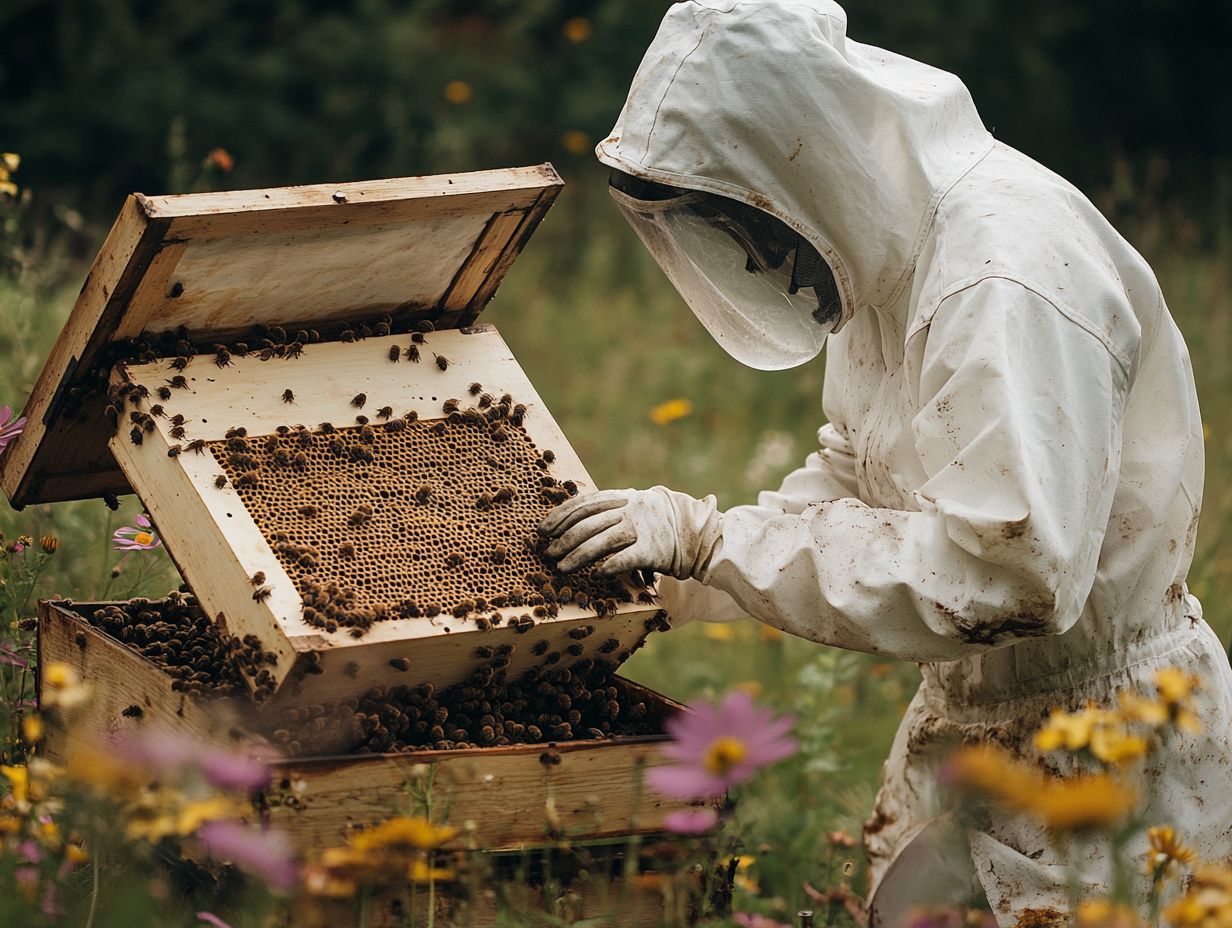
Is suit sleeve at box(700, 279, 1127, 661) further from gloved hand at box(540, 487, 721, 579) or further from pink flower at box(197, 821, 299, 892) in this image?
pink flower at box(197, 821, 299, 892)

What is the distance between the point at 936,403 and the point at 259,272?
1.48 m

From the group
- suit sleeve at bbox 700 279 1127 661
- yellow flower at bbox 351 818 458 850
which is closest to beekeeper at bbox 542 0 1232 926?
suit sleeve at bbox 700 279 1127 661

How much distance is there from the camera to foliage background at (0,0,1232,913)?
5449mm

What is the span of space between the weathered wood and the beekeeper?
1.41 feet

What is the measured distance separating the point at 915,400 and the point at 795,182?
1.81 ft

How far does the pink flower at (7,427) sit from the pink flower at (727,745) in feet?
6.51

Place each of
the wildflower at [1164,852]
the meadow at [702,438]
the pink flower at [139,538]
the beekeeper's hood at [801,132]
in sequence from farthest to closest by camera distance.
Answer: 1. the meadow at [702,438]
2. the pink flower at [139,538]
3. the beekeeper's hood at [801,132]
4. the wildflower at [1164,852]

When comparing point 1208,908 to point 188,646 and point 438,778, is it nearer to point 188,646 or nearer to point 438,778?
point 438,778

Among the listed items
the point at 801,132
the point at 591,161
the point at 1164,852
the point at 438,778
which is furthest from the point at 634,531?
the point at 591,161

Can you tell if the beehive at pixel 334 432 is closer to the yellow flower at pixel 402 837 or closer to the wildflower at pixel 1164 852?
the yellow flower at pixel 402 837

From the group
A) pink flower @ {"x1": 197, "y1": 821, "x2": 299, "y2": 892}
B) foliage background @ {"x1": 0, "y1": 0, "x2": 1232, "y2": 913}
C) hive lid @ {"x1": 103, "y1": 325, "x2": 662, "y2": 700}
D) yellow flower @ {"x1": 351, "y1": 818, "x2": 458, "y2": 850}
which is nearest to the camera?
pink flower @ {"x1": 197, "y1": 821, "x2": 299, "y2": 892}

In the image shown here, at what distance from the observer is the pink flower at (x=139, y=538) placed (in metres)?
3.59

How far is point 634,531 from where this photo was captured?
118 inches

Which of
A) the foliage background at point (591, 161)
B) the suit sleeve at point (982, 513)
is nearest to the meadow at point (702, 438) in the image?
the foliage background at point (591, 161)
